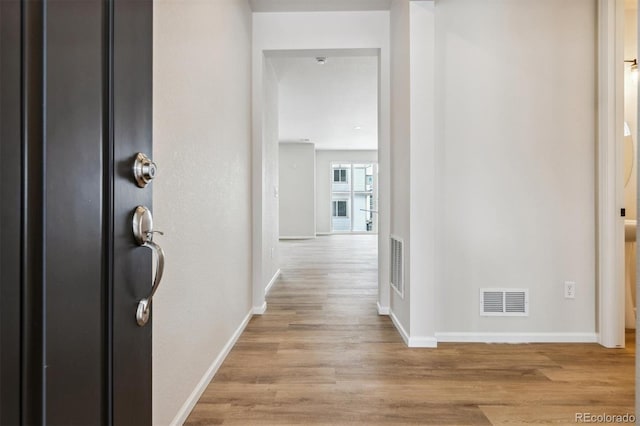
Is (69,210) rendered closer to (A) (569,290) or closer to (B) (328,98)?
(A) (569,290)

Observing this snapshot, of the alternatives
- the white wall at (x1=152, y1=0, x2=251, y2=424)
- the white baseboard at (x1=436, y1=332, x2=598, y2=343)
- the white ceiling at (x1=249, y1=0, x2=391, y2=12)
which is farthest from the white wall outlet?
the white ceiling at (x1=249, y1=0, x2=391, y2=12)

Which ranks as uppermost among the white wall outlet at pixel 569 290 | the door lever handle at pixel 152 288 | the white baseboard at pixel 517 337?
the door lever handle at pixel 152 288

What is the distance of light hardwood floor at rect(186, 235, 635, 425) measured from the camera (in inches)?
60.6

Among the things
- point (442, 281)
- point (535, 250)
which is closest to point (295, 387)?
point (442, 281)

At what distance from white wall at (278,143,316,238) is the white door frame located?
24.1ft

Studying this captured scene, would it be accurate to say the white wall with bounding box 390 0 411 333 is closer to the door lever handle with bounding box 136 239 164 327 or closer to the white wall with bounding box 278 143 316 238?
the door lever handle with bounding box 136 239 164 327

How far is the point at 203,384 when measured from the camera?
170cm

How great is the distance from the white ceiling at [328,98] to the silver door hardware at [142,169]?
10.1 ft

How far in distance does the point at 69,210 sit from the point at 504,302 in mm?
2674

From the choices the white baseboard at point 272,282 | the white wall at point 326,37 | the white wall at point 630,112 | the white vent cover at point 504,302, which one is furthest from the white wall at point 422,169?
the white baseboard at point 272,282

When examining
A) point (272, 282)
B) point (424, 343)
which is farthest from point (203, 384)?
point (272, 282)

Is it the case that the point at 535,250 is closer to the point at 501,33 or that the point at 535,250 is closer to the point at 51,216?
the point at 501,33

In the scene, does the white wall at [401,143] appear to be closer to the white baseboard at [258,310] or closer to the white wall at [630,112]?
the white baseboard at [258,310]

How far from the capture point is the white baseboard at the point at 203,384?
1442mm
